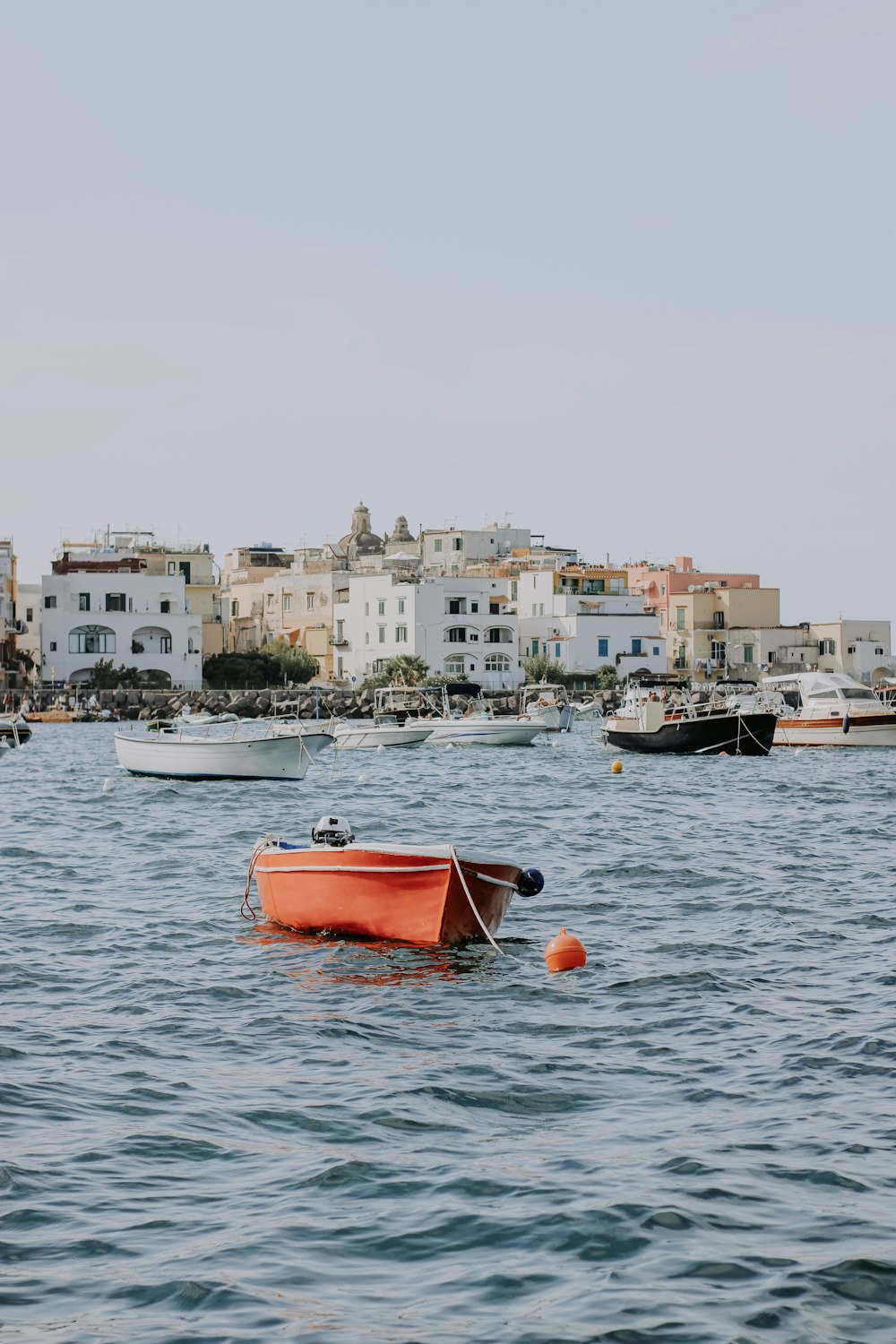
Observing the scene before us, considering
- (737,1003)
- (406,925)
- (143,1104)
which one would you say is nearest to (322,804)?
(406,925)

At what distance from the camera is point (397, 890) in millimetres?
15656

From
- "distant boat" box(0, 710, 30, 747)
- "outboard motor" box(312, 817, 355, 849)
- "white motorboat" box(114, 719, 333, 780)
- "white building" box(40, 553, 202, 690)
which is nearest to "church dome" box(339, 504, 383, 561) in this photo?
"white building" box(40, 553, 202, 690)

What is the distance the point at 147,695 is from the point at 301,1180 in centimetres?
9060

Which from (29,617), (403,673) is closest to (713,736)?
(403,673)

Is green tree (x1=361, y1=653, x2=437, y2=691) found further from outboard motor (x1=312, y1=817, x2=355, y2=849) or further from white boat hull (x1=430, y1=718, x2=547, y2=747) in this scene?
outboard motor (x1=312, y1=817, x2=355, y2=849)

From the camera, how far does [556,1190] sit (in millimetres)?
8633

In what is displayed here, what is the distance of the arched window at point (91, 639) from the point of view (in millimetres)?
101750

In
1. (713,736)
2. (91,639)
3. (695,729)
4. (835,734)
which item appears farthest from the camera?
(91,639)

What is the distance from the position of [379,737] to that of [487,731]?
436 cm

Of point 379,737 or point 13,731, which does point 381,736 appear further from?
point 13,731

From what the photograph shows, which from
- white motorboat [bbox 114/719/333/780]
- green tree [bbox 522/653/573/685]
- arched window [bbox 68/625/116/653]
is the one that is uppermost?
arched window [bbox 68/625/116/653]

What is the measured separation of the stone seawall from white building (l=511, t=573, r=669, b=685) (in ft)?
20.7

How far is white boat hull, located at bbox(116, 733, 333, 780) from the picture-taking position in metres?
40.0

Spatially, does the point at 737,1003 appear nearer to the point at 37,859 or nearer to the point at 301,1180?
the point at 301,1180
